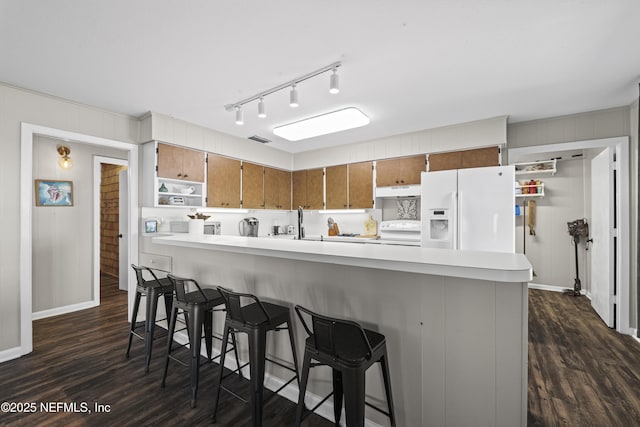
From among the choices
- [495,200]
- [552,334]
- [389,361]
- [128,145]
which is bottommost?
[552,334]

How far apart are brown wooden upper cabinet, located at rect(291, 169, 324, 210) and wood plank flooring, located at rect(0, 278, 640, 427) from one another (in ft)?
9.71

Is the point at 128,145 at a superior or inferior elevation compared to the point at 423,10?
inferior

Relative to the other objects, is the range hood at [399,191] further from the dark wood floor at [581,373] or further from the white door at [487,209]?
the dark wood floor at [581,373]

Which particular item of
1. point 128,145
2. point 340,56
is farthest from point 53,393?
point 340,56

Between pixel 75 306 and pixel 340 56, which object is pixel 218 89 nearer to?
pixel 340 56

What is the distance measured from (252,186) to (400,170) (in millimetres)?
2310

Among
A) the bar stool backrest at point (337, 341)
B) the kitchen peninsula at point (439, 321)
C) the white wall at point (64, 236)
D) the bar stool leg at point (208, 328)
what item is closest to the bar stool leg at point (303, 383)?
the bar stool backrest at point (337, 341)

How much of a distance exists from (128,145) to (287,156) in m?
2.54

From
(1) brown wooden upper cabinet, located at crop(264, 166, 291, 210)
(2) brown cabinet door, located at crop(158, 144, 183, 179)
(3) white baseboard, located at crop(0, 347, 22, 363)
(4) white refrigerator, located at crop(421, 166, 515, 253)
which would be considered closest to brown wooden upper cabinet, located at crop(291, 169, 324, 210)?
(1) brown wooden upper cabinet, located at crop(264, 166, 291, 210)

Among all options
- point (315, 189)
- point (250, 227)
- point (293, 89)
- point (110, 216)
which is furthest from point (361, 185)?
point (110, 216)

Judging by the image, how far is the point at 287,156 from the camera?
5.32 m

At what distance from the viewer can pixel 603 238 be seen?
3.40 meters

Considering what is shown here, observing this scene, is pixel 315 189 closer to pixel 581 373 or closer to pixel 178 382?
pixel 178 382

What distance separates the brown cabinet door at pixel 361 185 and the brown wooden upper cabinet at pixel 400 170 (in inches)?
6.2
